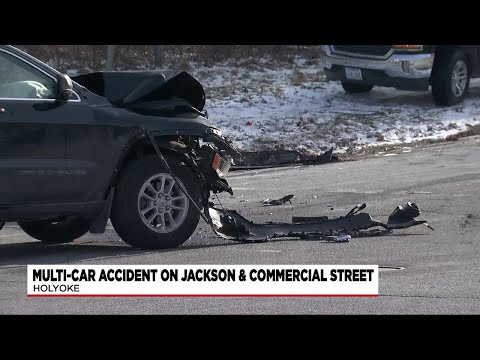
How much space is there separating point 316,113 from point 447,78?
2284 millimetres

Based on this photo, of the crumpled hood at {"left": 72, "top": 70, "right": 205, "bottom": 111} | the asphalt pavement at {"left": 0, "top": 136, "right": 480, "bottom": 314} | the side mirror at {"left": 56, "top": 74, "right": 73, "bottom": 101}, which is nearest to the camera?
the asphalt pavement at {"left": 0, "top": 136, "right": 480, "bottom": 314}

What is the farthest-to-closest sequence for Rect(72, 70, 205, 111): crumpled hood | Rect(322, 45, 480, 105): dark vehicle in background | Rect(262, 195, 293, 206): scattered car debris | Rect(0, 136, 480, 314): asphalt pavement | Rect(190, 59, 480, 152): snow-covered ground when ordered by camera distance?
Rect(322, 45, 480, 105): dark vehicle in background < Rect(190, 59, 480, 152): snow-covered ground < Rect(262, 195, 293, 206): scattered car debris < Rect(72, 70, 205, 111): crumpled hood < Rect(0, 136, 480, 314): asphalt pavement

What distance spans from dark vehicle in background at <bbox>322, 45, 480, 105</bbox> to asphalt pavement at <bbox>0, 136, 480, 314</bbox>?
3154 millimetres

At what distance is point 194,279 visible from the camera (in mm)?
7547

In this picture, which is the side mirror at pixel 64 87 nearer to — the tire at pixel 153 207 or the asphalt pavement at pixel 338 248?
the tire at pixel 153 207

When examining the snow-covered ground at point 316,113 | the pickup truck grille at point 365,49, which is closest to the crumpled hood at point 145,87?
the snow-covered ground at point 316,113

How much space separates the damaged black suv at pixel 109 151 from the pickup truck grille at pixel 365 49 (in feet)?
28.1

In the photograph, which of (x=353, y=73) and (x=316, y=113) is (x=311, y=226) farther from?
(x=353, y=73)

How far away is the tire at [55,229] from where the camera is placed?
9414 mm

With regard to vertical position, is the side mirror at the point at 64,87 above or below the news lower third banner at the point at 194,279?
above

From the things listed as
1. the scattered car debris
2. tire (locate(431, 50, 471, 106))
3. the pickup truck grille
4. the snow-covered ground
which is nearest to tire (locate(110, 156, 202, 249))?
the scattered car debris

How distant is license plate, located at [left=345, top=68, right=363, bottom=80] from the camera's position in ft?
58.0

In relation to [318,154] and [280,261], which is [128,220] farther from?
[318,154]

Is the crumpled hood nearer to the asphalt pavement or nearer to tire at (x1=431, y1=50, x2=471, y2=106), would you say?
the asphalt pavement
